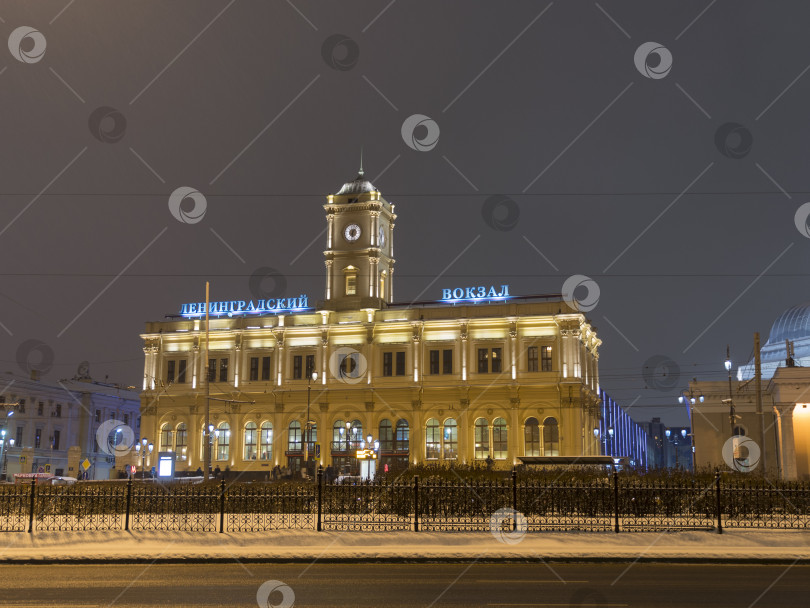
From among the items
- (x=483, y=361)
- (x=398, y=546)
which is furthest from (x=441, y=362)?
(x=398, y=546)

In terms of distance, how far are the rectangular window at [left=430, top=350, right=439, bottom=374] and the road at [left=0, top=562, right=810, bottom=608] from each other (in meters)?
56.9

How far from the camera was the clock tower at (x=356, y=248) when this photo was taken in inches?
3078

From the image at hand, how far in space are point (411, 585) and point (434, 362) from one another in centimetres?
6002

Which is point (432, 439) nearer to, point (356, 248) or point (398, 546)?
point (356, 248)

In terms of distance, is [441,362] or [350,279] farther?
[350,279]

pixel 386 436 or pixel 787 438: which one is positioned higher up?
pixel 386 436

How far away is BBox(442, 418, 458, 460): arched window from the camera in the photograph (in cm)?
7131

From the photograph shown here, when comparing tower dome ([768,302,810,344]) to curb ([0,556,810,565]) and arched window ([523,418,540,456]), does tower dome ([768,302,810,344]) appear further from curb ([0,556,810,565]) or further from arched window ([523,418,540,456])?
curb ([0,556,810,565])

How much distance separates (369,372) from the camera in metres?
74.2

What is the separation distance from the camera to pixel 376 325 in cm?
7494

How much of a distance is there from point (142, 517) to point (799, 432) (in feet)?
157

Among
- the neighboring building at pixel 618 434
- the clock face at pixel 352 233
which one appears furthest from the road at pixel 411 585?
the clock face at pixel 352 233

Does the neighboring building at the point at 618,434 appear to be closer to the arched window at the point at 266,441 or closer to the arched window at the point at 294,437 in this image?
the arched window at the point at 294,437

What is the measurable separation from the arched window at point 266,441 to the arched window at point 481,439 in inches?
748
